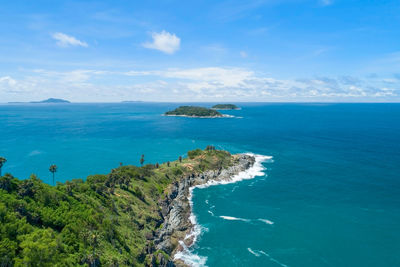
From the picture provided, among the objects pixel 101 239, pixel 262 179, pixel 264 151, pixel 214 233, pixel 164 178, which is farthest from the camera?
pixel 264 151

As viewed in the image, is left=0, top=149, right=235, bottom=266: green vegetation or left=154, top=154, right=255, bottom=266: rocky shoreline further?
left=154, top=154, right=255, bottom=266: rocky shoreline

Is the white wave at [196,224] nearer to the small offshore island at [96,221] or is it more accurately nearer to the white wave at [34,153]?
the small offshore island at [96,221]

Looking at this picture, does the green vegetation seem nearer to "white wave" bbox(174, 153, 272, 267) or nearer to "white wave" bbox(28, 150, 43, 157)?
"white wave" bbox(174, 153, 272, 267)

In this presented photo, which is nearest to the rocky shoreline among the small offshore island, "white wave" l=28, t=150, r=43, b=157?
the small offshore island

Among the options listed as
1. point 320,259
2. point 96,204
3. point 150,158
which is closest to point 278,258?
point 320,259

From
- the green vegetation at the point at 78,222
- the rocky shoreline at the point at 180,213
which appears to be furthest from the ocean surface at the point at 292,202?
the green vegetation at the point at 78,222

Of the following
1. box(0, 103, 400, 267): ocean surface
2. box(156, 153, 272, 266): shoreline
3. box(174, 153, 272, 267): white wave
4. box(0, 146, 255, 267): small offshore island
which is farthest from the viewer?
box(156, 153, 272, 266): shoreline

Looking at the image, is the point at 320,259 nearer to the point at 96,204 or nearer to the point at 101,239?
the point at 101,239
